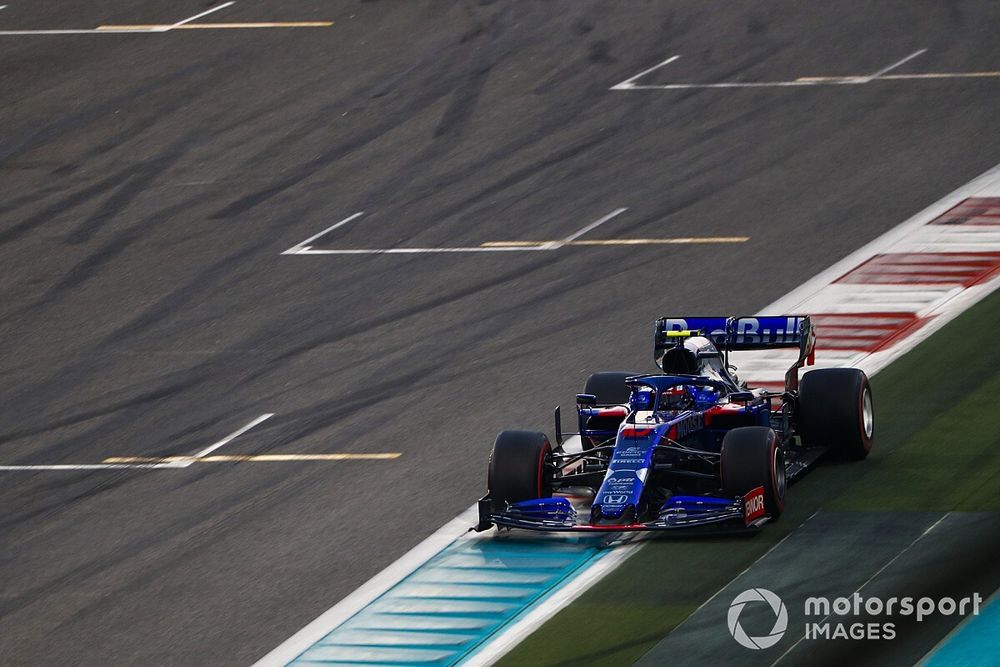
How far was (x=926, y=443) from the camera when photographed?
600 inches

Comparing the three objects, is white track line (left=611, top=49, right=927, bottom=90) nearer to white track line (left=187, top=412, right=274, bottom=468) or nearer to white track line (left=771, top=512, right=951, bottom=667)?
white track line (left=187, top=412, right=274, bottom=468)

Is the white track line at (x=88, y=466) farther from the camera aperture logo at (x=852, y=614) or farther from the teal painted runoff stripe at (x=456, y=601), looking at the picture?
the camera aperture logo at (x=852, y=614)

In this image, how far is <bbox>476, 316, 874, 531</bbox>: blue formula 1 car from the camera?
13.4 metres

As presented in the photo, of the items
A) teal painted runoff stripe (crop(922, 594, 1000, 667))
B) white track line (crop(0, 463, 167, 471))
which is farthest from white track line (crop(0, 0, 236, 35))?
teal painted runoff stripe (crop(922, 594, 1000, 667))

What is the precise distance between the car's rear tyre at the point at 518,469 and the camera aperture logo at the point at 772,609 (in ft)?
7.13

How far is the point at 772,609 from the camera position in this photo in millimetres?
12102

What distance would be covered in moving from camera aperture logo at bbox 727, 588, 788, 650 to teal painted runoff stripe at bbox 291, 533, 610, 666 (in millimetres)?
1423

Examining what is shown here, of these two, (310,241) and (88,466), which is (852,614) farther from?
(310,241)

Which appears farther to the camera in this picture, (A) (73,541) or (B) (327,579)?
(A) (73,541)

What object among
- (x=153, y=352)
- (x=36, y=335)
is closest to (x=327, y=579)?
(x=153, y=352)

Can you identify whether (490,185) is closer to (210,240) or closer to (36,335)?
(210,240)

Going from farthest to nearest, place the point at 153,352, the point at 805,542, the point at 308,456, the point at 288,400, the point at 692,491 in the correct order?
the point at 153,352
the point at 288,400
the point at 308,456
the point at 692,491
the point at 805,542

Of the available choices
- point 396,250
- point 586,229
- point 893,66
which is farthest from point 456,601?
point 893,66

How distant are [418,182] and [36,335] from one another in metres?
6.23
